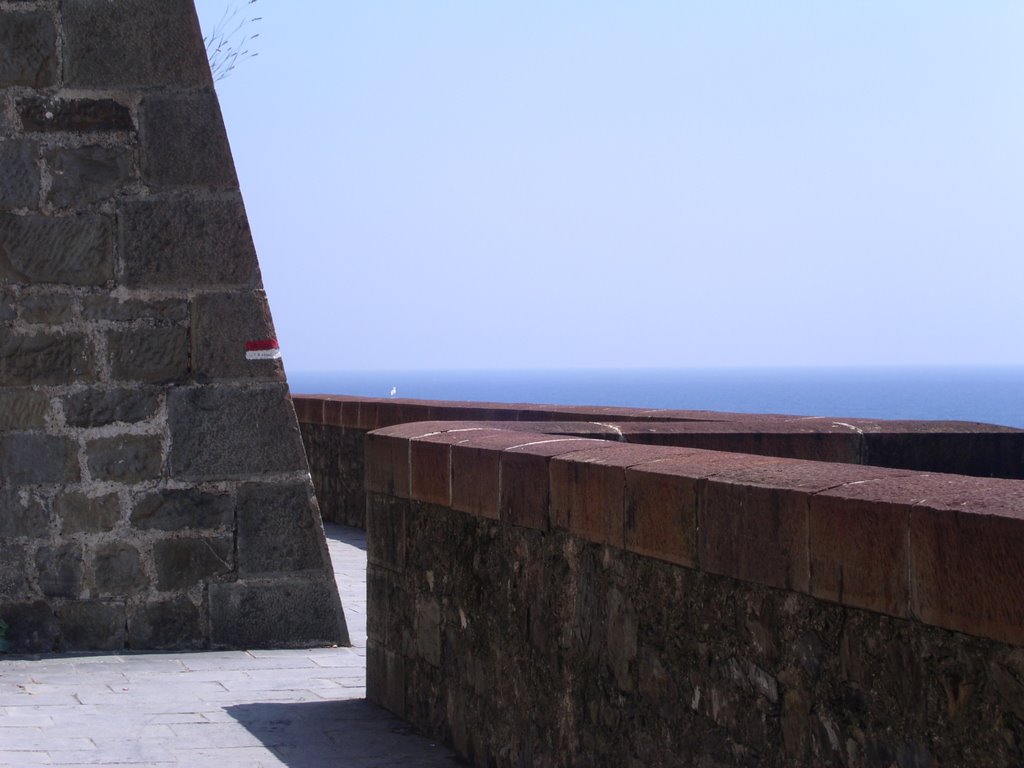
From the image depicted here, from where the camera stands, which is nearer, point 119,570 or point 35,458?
point 35,458

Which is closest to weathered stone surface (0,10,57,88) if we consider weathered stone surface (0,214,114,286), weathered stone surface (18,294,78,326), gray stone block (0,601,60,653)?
weathered stone surface (0,214,114,286)

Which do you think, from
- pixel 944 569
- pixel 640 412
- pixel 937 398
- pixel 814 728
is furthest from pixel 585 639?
pixel 937 398

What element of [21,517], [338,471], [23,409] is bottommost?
[338,471]

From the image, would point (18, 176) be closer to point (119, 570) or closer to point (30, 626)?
point (119, 570)

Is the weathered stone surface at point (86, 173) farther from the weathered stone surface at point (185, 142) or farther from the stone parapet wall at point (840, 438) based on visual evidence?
the stone parapet wall at point (840, 438)

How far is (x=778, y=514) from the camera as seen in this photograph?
8.98ft

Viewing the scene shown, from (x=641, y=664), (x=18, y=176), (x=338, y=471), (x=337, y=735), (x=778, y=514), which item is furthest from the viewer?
(x=338, y=471)

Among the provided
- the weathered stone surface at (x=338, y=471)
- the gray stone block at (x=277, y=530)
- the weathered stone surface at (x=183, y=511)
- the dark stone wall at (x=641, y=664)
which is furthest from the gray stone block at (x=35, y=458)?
the weathered stone surface at (x=338, y=471)

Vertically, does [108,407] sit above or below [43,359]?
below

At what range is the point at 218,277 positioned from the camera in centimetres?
649

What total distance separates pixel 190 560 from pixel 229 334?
1.03 m

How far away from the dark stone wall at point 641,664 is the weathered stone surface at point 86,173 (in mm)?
2119

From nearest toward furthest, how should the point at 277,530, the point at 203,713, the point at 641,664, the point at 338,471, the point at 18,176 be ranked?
the point at 641,664
the point at 203,713
the point at 18,176
the point at 277,530
the point at 338,471

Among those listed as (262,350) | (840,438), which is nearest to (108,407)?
(262,350)
